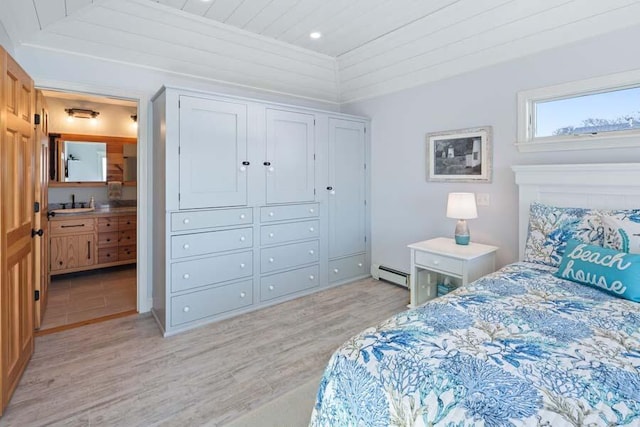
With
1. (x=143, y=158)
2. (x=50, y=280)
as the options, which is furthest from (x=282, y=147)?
(x=50, y=280)

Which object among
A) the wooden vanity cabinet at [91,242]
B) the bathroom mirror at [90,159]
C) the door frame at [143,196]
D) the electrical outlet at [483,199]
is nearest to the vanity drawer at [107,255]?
the wooden vanity cabinet at [91,242]

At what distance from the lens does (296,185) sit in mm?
3625

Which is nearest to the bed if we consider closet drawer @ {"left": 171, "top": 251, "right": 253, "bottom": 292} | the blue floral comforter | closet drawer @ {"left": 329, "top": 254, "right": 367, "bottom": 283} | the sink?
the blue floral comforter

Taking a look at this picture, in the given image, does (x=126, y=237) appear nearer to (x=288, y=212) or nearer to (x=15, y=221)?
(x=288, y=212)

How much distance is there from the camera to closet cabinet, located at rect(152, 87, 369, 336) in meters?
2.87

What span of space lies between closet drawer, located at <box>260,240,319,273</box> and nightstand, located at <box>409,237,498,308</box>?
116 cm

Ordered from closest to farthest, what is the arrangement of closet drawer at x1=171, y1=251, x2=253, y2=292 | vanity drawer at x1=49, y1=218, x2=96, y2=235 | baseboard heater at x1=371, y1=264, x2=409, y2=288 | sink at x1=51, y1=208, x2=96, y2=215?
closet drawer at x1=171, y1=251, x2=253, y2=292
baseboard heater at x1=371, y1=264, x2=409, y2=288
vanity drawer at x1=49, y1=218, x2=96, y2=235
sink at x1=51, y1=208, x2=96, y2=215

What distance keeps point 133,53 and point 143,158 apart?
3.06ft

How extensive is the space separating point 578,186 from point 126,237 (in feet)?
17.4

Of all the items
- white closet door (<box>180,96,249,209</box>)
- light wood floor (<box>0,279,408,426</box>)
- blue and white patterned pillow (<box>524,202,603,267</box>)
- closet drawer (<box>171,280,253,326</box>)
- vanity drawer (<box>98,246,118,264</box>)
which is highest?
white closet door (<box>180,96,249,209</box>)

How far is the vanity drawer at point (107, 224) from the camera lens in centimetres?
463

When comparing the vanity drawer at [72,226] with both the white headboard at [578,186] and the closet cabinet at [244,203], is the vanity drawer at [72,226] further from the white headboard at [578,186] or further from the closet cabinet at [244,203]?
the white headboard at [578,186]

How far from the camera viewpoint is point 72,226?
14.5 ft

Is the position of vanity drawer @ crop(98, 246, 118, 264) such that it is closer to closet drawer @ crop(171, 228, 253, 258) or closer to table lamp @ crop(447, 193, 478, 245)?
closet drawer @ crop(171, 228, 253, 258)
